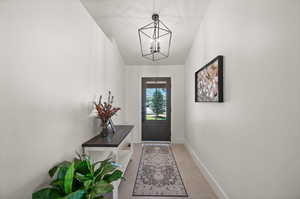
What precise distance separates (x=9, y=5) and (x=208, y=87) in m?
2.31

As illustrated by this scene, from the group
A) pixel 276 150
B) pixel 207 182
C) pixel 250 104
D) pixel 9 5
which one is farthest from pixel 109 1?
pixel 207 182

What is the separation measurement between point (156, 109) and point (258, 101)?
11.5 ft

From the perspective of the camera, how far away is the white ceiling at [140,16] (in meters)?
2.37

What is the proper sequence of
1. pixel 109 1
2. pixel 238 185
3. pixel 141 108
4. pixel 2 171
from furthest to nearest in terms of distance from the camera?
pixel 141 108 → pixel 109 1 → pixel 238 185 → pixel 2 171

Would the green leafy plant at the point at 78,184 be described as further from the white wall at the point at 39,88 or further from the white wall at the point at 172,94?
the white wall at the point at 172,94

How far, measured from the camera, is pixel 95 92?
7.91ft

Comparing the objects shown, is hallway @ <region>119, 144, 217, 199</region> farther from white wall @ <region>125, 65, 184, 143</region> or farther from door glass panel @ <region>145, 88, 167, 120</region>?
door glass panel @ <region>145, 88, 167, 120</region>

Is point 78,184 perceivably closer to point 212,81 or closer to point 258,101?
point 258,101

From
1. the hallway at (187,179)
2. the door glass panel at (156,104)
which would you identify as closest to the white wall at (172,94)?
the door glass panel at (156,104)

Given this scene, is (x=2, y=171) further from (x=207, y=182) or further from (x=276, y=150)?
(x=207, y=182)

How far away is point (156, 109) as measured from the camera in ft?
15.3

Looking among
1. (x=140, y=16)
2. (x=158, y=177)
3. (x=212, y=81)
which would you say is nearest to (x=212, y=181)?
(x=158, y=177)

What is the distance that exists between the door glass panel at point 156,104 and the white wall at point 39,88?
9.02ft

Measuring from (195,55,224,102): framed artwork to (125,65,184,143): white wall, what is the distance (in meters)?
1.88
